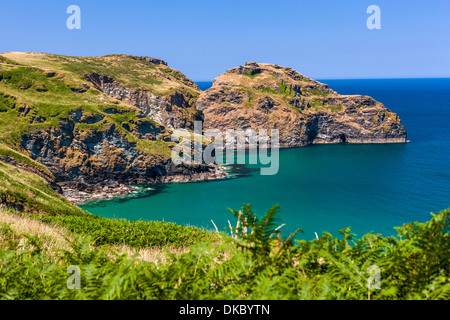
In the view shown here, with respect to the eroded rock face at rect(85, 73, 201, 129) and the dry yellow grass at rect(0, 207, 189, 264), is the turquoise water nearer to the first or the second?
the dry yellow grass at rect(0, 207, 189, 264)

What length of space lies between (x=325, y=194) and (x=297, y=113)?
190ft

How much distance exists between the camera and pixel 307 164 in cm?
8850

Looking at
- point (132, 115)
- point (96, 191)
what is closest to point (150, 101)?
point (132, 115)

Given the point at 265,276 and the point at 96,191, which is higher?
the point at 265,276

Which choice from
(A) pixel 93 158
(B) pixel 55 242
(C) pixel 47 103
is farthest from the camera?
(C) pixel 47 103

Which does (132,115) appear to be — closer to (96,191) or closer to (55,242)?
(96,191)

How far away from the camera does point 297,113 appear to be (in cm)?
11488

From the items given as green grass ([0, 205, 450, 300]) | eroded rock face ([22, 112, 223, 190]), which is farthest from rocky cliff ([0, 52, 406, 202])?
green grass ([0, 205, 450, 300])

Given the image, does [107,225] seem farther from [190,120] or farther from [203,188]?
[190,120]

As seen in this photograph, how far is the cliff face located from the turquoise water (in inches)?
581

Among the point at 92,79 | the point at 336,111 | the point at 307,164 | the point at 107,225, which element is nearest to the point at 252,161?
the point at 307,164

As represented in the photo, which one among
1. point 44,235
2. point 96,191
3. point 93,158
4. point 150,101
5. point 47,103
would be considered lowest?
point 96,191

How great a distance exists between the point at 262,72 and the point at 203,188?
8501 cm

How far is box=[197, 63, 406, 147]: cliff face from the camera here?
369ft
